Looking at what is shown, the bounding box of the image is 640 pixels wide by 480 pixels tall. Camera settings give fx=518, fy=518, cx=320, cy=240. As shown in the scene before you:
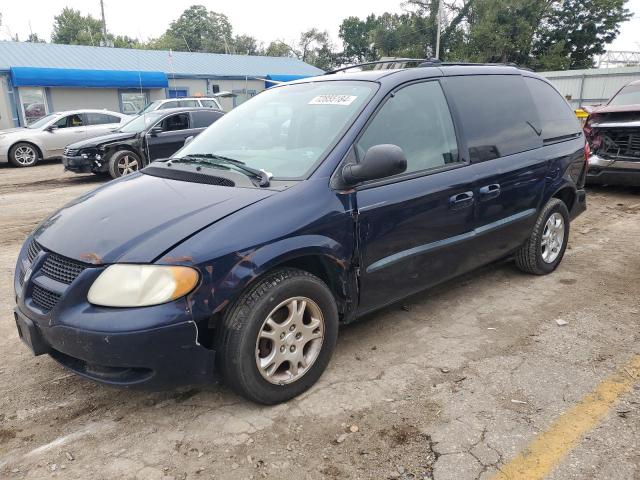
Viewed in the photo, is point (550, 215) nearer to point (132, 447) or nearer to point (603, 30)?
point (132, 447)

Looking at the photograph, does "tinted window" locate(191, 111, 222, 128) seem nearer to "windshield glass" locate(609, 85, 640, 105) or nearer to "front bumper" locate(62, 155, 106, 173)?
"front bumper" locate(62, 155, 106, 173)

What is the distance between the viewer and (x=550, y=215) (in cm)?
461

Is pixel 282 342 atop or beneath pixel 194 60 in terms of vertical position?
beneath

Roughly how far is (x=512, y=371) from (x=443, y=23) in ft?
143

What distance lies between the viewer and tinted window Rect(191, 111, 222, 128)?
1138 cm

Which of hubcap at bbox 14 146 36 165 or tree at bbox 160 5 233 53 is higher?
tree at bbox 160 5 233 53

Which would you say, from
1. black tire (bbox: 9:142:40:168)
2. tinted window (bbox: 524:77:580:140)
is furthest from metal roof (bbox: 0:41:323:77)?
tinted window (bbox: 524:77:580:140)

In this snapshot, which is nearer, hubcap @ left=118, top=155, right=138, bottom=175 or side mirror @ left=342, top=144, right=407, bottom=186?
side mirror @ left=342, top=144, right=407, bottom=186

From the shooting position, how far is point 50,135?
1392 centimetres

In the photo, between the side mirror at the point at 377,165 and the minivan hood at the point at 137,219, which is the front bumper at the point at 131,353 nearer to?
the minivan hood at the point at 137,219

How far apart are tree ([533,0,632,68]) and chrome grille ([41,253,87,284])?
4139 cm

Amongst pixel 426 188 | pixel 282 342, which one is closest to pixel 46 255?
pixel 282 342

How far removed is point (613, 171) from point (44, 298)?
8.16 metres

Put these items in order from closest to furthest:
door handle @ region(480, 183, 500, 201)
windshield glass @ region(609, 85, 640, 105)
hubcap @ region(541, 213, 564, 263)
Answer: door handle @ region(480, 183, 500, 201)
hubcap @ region(541, 213, 564, 263)
windshield glass @ region(609, 85, 640, 105)
